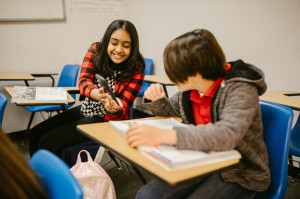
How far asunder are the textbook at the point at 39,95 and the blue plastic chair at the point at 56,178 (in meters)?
1.06

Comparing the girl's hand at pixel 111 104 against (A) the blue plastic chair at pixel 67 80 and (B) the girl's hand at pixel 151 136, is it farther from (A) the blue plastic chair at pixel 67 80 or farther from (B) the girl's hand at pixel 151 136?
(A) the blue plastic chair at pixel 67 80

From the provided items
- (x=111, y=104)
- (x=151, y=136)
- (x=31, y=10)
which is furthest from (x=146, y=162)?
(x=31, y=10)

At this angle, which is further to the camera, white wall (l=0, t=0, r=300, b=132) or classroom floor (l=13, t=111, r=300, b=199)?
white wall (l=0, t=0, r=300, b=132)

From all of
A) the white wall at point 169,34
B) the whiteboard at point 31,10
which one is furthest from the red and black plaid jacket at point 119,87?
the whiteboard at point 31,10

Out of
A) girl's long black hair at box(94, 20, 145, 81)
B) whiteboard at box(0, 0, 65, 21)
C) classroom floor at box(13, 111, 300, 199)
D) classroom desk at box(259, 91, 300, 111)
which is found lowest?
classroom floor at box(13, 111, 300, 199)

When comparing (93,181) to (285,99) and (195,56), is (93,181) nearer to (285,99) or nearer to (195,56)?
(195,56)

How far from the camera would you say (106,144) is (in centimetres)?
84

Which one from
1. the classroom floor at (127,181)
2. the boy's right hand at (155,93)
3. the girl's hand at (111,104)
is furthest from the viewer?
the classroom floor at (127,181)

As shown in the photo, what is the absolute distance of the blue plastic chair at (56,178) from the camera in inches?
21.7

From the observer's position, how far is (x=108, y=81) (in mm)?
1722

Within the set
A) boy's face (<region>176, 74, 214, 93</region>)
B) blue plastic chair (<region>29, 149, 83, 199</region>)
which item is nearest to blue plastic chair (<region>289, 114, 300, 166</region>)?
boy's face (<region>176, 74, 214, 93</region>)

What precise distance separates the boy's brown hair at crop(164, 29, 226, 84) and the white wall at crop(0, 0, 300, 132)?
1.70 metres

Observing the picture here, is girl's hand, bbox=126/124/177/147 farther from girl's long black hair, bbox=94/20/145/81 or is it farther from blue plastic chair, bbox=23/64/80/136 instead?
blue plastic chair, bbox=23/64/80/136

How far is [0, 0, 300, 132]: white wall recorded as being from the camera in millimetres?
2264
